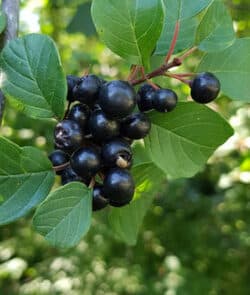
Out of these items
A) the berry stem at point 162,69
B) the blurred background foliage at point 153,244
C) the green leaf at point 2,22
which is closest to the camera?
the berry stem at point 162,69

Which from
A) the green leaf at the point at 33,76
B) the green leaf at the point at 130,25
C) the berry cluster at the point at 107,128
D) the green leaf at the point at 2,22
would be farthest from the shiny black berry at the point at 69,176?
the green leaf at the point at 2,22

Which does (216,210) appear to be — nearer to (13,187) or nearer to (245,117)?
(245,117)

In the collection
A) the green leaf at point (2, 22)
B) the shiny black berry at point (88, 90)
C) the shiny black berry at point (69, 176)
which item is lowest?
the shiny black berry at point (69, 176)

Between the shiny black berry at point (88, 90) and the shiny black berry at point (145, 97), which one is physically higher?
the shiny black berry at point (88, 90)

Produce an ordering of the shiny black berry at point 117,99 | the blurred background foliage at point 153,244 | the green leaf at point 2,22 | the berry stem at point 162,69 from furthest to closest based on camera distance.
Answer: the blurred background foliage at point 153,244
the green leaf at point 2,22
the berry stem at point 162,69
the shiny black berry at point 117,99

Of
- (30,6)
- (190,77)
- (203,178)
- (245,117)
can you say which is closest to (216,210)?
(203,178)

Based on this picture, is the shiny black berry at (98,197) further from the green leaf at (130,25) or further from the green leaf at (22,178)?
the green leaf at (130,25)

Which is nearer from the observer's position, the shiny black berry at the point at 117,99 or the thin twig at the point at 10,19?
the shiny black berry at the point at 117,99
